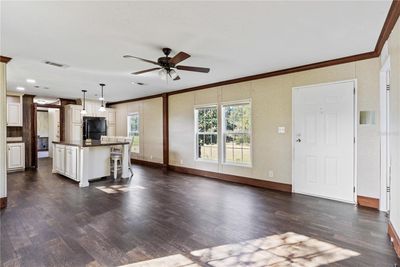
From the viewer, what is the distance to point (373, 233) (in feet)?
8.42

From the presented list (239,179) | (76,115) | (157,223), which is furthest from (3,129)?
(76,115)

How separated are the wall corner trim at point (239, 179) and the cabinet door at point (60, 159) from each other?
2.93 metres

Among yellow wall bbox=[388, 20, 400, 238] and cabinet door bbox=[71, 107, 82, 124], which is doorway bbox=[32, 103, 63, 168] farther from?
yellow wall bbox=[388, 20, 400, 238]

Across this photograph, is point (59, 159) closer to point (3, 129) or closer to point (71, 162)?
point (71, 162)

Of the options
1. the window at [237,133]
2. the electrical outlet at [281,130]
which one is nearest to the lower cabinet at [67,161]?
the window at [237,133]

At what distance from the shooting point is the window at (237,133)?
16.6 ft

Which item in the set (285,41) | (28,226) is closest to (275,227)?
(285,41)

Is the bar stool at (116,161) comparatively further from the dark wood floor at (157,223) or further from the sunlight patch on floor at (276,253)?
the sunlight patch on floor at (276,253)

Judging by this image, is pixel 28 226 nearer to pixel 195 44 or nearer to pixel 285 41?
pixel 195 44

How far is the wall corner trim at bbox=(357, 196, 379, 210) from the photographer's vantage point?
11.0 feet

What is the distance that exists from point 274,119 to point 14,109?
7.39 metres

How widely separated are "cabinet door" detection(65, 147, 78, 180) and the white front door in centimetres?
476

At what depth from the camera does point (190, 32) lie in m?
2.67

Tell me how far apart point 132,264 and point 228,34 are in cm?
272
